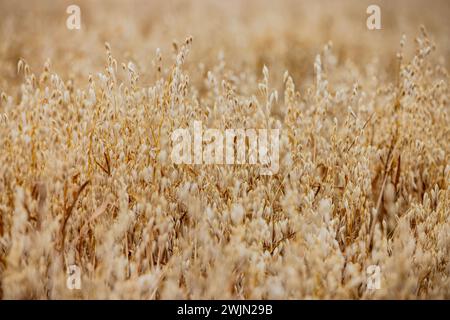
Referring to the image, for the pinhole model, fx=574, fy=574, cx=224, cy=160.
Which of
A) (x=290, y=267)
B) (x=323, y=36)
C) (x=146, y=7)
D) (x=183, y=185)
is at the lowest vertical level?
(x=290, y=267)

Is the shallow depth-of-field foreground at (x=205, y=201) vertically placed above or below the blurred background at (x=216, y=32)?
below

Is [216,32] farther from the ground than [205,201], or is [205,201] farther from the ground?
[216,32]

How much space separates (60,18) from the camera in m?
4.23

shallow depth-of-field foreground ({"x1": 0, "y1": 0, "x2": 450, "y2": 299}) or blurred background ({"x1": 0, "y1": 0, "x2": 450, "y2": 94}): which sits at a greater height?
blurred background ({"x1": 0, "y1": 0, "x2": 450, "y2": 94})

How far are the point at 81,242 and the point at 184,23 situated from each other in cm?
303

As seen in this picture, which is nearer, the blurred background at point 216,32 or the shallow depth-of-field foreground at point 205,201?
the shallow depth-of-field foreground at point 205,201

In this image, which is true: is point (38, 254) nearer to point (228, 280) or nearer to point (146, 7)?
point (228, 280)

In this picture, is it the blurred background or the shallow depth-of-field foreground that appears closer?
the shallow depth-of-field foreground

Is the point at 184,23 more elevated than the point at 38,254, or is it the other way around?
the point at 184,23

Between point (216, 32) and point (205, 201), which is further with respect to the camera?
point (216, 32)

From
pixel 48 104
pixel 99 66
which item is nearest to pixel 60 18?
pixel 99 66
